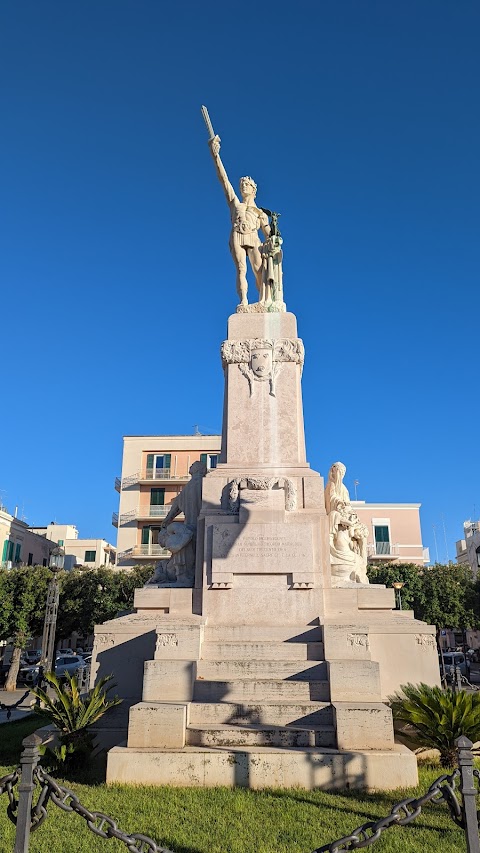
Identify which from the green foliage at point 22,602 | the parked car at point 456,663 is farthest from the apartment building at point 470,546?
the green foliage at point 22,602

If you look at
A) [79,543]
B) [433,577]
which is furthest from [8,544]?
[433,577]

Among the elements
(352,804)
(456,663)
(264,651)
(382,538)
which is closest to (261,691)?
(264,651)

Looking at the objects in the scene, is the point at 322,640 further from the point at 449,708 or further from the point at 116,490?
the point at 116,490

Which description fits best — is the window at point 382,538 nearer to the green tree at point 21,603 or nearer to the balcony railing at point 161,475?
the balcony railing at point 161,475

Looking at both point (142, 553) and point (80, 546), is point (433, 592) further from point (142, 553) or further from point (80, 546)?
point (80, 546)

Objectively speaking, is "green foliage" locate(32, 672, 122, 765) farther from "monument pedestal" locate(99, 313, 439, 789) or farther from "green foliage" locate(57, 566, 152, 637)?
"green foliage" locate(57, 566, 152, 637)

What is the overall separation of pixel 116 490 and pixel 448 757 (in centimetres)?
4340

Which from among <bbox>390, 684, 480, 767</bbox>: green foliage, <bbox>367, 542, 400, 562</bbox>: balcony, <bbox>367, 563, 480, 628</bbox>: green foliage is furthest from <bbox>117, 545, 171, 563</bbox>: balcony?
<bbox>390, 684, 480, 767</bbox>: green foliage

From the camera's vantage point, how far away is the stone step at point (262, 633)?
31.1ft

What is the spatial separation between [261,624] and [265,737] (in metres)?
2.85

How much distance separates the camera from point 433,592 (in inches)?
1419

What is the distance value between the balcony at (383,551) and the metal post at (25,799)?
153ft

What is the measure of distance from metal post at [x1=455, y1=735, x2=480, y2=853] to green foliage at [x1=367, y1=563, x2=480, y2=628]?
105 feet

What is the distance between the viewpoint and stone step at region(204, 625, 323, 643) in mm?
9492
